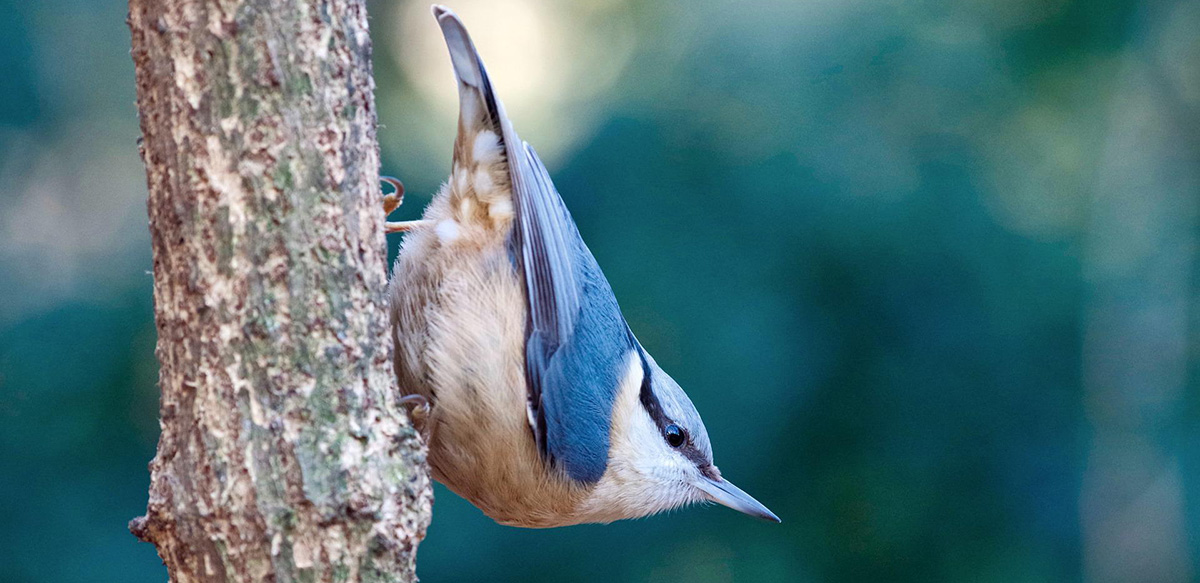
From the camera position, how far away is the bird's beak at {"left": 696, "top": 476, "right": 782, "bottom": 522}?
2.09m

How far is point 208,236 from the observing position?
1.16 meters

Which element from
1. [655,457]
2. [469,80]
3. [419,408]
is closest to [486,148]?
[469,80]

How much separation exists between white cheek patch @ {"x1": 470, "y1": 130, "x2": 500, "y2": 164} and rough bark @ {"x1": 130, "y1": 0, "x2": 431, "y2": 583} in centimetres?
60

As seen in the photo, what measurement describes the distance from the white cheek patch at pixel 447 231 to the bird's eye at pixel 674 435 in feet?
1.95

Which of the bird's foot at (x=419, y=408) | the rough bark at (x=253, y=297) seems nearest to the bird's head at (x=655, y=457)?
the bird's foot at (x=419, y=408)

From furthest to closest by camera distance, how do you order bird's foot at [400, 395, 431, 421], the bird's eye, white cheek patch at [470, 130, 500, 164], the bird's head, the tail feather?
the bird's eye
the bird's head
white cheek patch at [470, 130, 500, 164]
the tail feather
bird's foot at [400, 395, 431, 421]

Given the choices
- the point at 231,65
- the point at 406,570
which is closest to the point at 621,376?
the point at 406,570

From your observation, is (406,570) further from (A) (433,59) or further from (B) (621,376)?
(A) (433,59)

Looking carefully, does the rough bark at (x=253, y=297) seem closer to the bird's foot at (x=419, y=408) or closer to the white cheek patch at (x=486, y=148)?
the bird's foot at (x=419, y=408)

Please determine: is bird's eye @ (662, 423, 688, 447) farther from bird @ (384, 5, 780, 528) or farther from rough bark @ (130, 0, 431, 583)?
rough bark @ (130, 0, 431, 583)

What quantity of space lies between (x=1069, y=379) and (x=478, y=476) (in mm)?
2541

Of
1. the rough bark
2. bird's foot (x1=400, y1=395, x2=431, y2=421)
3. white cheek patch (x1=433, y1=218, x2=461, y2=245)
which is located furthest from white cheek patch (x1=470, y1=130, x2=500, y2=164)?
the rough bark

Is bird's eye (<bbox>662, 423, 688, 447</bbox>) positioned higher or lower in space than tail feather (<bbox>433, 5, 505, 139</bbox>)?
lower

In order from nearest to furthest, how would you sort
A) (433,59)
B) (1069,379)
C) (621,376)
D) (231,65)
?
(231,65) → (621,376) → (433,59) → (1069,379)
